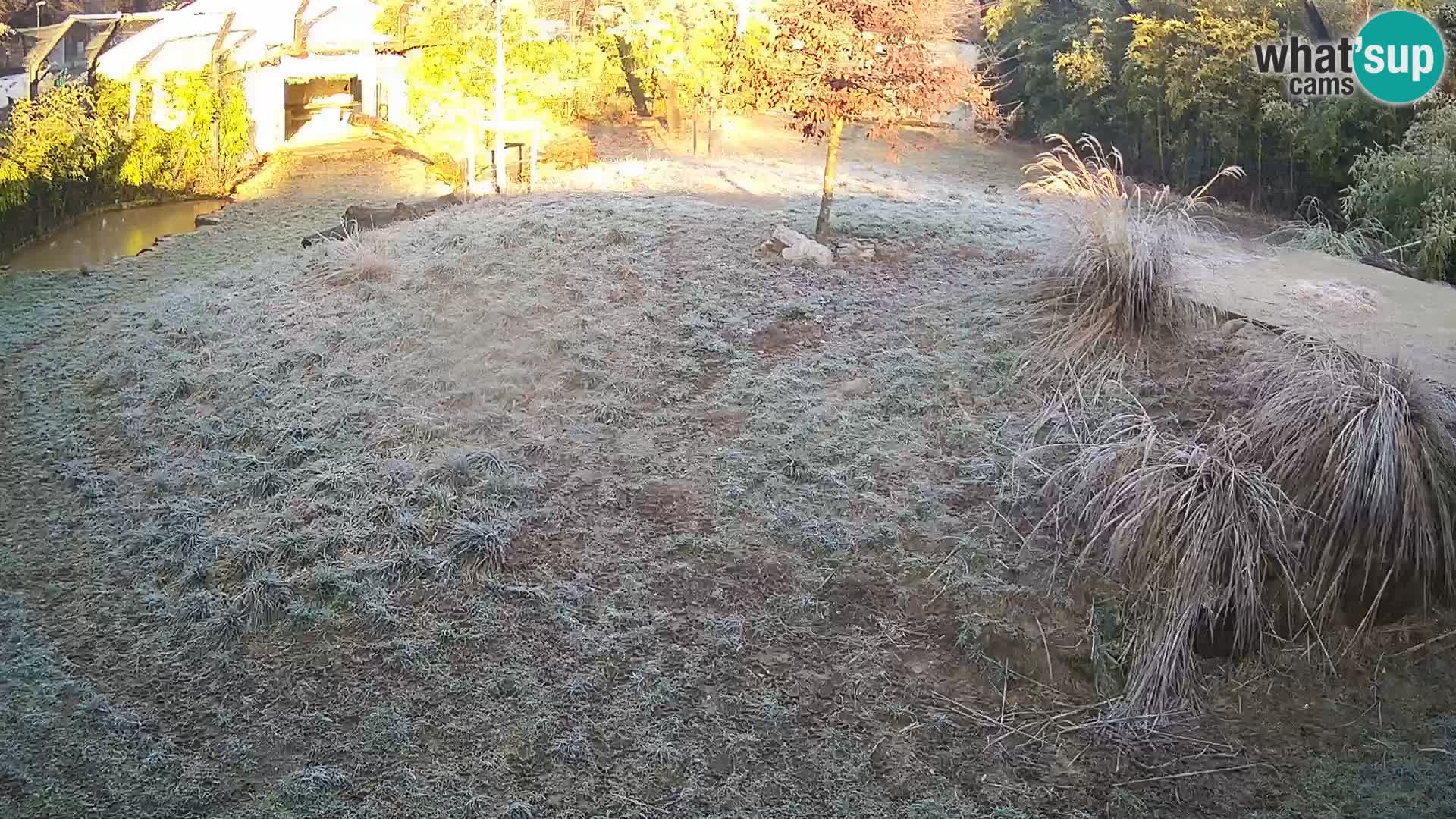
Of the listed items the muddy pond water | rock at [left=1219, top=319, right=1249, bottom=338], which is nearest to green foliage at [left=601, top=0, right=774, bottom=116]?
the muddy pond water

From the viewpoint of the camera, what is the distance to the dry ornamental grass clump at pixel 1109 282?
5.25 metres

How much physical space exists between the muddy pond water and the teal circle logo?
1119 centimetres

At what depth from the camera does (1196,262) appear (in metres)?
6.03

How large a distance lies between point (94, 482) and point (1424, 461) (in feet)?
18.7

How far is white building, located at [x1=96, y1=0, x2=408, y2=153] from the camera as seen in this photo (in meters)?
14.0

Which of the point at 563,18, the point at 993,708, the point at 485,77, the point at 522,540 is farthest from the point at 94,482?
the point at 563,18

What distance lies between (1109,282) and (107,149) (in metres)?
11.5

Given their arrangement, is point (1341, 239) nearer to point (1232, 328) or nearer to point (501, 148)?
point (1232, 328)

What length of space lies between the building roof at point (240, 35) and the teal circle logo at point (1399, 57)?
42.8 ft

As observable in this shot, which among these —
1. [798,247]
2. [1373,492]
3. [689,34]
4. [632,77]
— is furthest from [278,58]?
[1373,492]

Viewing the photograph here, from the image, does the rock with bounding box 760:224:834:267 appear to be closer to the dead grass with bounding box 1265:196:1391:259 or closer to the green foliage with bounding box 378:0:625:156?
the dead grass with bounding box 1265:196:1391:259

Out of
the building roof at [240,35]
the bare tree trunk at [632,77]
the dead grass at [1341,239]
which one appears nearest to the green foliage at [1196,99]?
the dead grass at [1341,239]

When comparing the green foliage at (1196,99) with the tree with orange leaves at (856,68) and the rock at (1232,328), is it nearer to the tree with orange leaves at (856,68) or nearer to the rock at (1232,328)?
the tree with orange leaves at (856,68)

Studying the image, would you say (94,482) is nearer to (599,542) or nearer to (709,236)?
(599,542)
